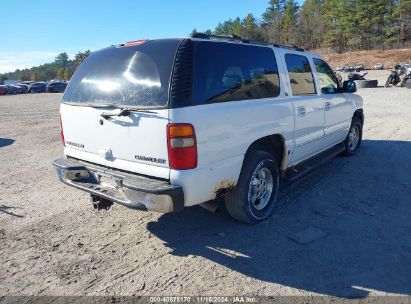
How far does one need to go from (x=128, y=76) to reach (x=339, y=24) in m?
86.2

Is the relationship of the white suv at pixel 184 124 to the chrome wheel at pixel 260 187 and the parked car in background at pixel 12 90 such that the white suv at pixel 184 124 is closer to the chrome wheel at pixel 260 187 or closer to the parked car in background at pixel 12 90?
the chrome wheel at pixel 260 187

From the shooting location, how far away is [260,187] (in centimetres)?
434

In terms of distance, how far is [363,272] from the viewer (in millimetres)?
3236

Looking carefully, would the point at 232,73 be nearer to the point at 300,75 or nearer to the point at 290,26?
the point at 300,75

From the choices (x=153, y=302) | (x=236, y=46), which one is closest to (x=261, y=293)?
(x=153, y=302)

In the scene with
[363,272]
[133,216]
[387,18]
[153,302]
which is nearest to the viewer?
[153,302]

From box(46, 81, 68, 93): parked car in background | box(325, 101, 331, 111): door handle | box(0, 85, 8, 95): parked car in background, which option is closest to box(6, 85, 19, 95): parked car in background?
box(0, 85, 8, 95): parked car in background

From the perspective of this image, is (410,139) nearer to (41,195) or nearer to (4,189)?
(41,195)

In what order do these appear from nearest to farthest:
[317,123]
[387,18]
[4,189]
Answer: [317,123]
[4,189]
[387,18]

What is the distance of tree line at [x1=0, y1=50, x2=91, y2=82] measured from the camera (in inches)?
4435

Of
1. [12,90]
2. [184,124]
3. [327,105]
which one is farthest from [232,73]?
[12,90]

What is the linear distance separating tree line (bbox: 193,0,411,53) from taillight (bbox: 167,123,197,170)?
52158mm

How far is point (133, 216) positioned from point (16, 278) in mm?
1527

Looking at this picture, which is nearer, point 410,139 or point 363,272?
point 363,272
